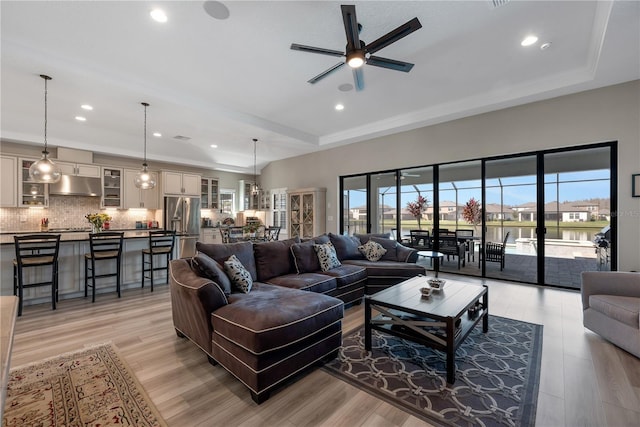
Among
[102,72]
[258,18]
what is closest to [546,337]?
[258,18]

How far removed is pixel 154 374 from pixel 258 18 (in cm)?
→ 340

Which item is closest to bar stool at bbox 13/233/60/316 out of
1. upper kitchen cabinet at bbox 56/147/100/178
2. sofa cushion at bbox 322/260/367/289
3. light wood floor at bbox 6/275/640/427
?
light wood floor at bbox 6/275/640/427

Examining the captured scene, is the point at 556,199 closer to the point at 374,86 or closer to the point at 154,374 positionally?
the point at 374,86

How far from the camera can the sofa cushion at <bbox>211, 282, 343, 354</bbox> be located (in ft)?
6.21

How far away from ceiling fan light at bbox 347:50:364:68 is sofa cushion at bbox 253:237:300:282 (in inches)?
92.6

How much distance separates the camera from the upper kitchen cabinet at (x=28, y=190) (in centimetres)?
564

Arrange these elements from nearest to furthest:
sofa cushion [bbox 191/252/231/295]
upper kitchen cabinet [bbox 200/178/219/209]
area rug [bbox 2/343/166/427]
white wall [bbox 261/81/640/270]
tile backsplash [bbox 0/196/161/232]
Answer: area rug [bbox 2/343/166/427], sofa cushion [bbox 191/252/231/295], white wall [bbox 261/81/640/270], tile backsplash [bbox 0/196/161/232], upper kitchen cabinet [bbox 200/178/219/209]

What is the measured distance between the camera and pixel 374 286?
4062 millimetres

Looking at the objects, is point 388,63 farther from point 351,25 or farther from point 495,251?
point 495,251

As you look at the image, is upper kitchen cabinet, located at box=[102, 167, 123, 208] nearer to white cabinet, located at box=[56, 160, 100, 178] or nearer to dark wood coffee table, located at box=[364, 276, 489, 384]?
white cabinet, located at box=[56, 160, 100, 178]

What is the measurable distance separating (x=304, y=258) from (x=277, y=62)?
2.63 meters

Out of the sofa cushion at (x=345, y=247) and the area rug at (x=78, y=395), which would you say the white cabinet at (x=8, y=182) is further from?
the sofa cushion at (x=345, y=247)

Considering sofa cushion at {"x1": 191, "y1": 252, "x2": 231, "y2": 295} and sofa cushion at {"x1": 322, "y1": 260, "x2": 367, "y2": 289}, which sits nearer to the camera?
A: sofa cushion at {"x1": 191, "y1": 252, "x2": 231, "y2": 295}

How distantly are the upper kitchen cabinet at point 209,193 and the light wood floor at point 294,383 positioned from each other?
210 inches
